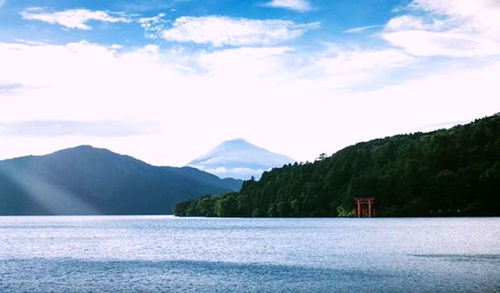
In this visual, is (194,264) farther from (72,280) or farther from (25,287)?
(25,287)

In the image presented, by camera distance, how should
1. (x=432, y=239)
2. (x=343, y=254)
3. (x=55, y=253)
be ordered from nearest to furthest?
1. (x=343, y=254)
2. (x=55, y=253)
3. (x=432, y=239)

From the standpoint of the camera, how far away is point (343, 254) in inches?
3516

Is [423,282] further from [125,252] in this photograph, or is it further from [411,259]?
[125,252]

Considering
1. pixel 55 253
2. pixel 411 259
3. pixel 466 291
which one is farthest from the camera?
pixel 55 253

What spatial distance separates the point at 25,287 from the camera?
58.6 meters

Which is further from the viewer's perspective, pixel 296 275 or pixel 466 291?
pixel 296 275

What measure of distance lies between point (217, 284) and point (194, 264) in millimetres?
21122

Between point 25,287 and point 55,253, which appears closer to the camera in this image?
point 25,287

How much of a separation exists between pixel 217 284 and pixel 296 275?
969 cm

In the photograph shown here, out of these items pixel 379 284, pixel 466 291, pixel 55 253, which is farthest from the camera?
pixel 55 253

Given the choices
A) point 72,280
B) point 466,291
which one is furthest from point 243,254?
point 466,291

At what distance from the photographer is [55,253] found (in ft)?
336

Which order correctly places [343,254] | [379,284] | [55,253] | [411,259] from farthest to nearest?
1. [55,253]
2. [343,254]
3. [411,259]
4. [379,284]

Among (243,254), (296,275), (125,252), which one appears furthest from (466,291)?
(125,252)
